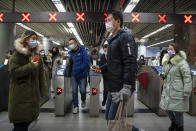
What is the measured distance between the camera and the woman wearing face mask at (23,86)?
1.85 meters

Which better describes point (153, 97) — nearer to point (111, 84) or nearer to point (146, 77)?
point (146, 77)

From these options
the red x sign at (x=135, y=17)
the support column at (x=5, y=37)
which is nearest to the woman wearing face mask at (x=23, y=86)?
the red x sign at (x=135, y=17)

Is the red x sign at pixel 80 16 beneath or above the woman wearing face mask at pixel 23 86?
above

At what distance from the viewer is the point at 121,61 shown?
6.26 ft

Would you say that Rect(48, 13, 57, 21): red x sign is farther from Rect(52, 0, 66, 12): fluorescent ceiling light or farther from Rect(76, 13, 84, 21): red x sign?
Rect(52, 0, 66, 12): fluorescent ceiling light

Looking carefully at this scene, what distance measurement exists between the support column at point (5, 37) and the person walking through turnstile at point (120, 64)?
8847 mm

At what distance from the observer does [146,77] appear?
16.6 ft

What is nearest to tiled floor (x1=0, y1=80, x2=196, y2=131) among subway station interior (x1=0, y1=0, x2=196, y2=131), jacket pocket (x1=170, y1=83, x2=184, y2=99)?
subway station interior (x1=0, y1=0, x2=196, y2=131)

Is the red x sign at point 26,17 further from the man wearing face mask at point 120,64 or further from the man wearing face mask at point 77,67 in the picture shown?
the man wearing face mask at point 120,64

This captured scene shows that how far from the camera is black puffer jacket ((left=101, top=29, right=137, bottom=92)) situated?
1.81m

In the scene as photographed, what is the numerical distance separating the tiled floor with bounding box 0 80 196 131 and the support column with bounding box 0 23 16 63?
20.7 ft

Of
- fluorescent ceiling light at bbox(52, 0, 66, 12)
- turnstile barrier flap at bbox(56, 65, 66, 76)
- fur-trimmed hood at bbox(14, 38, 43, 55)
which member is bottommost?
turnstile barrier flap at bbox(56, 65, 66, 76)

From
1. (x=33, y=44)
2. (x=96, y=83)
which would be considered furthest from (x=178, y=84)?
(x=33, y=44)

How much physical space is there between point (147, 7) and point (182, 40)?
305 cm
